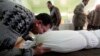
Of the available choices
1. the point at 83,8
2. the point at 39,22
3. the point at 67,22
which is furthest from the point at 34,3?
the point at 39,22

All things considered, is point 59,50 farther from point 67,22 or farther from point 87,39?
point 67,22

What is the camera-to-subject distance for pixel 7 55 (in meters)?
0.94

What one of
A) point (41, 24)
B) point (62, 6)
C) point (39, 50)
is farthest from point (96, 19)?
point (39, 50)

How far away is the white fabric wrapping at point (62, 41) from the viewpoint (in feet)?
3.47

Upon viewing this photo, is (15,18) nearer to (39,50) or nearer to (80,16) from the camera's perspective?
(39,50)

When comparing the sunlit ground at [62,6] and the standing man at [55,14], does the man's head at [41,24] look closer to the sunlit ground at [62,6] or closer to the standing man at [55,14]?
the standing man at [55,14]

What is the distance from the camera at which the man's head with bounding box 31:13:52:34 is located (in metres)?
1.14

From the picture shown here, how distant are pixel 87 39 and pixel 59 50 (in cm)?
18

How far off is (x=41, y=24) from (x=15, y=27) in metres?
0.20

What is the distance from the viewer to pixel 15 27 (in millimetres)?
1013

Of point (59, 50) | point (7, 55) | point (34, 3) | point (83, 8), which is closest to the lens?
point (7, 55)

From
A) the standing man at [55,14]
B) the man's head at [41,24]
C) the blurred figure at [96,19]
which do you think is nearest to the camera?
the man's head at [41,24]

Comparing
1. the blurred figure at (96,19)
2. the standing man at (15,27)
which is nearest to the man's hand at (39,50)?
the standing man at (15,27)

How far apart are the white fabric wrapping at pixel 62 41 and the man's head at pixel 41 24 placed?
5 centimetres
